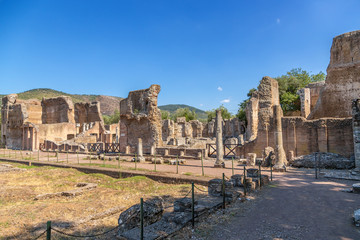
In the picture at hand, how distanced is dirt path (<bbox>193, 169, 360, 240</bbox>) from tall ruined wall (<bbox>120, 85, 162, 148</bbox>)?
1603 cm

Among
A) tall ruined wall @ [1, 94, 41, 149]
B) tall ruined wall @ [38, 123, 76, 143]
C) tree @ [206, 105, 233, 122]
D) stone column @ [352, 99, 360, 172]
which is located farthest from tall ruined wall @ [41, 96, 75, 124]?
stone column @ [352, 99, 360, 172]

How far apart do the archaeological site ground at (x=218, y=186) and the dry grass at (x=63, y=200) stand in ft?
0.11

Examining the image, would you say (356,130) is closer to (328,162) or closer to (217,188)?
(328,162)

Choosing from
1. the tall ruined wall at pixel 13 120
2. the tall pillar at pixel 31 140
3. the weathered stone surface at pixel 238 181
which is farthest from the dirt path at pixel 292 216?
the tall ruined wall at pixel 13 120

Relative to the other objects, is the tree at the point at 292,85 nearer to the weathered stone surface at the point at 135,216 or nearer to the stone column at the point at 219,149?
the stone column at the point at 219,149

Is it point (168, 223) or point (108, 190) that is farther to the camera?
point (108, 190)

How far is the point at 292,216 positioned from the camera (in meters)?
5.82

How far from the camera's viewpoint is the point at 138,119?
23859 millimetres

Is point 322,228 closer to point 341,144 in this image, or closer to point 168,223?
point 168,223

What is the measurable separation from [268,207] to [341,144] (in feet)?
36.3

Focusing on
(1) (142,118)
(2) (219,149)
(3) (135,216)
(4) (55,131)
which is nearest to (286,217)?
(3) (135,216)

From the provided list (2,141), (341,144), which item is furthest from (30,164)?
(2,141)

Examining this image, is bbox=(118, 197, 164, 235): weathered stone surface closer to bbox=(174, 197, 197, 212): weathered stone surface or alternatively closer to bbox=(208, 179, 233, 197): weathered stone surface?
bbox=(174, 197, 197, 212): weathered stone surface

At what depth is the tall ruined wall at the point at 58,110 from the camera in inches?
1624
